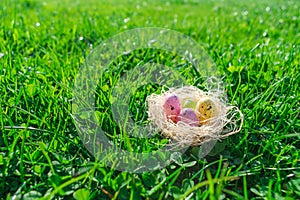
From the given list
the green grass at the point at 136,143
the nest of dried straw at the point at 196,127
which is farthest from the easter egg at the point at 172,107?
the green grass at the point at 136,143

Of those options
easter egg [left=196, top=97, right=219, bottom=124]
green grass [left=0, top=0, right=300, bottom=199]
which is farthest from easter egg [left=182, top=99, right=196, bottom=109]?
green grass [left=0, top=0, right=300, bottom=199]

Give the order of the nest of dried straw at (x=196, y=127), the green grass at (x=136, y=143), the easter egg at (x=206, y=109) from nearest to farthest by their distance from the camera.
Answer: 1. the green grass at (x=136, y=143)
2. the nest of dried straw at (x=196, y=127)
3. the easter egg at (x=206, y=109)

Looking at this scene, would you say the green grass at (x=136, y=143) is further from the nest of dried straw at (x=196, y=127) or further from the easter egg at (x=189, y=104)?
the easter egg at (x=189, y=104)

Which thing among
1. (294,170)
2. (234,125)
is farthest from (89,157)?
(294,170)

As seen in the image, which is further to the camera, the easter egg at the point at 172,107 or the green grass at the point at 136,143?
the easter egg at the point at 172,107

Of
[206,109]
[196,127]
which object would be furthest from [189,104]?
[196,127]

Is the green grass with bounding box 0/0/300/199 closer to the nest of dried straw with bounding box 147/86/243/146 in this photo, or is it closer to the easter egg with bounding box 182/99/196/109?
the nest of dried straw with bounding box 147/86/243/146
